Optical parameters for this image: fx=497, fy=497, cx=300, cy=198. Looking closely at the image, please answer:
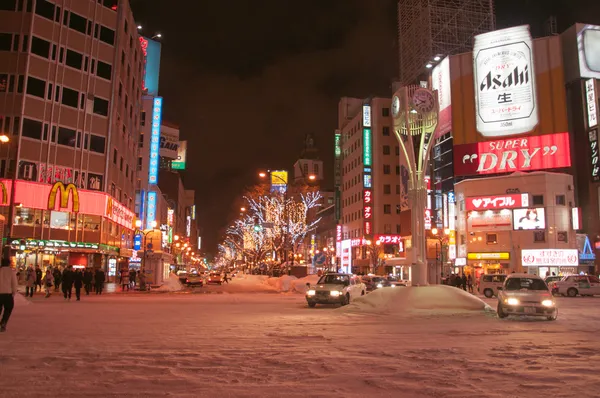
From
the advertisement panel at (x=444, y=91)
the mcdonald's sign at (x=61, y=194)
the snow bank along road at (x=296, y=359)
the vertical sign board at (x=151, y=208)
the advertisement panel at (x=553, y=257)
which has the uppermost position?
the advertisement panel at (x=444, y=91)

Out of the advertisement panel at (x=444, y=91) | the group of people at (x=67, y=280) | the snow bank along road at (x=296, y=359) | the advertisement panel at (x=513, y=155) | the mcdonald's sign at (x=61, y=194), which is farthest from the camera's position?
the advertisement panel at (x=444, y=91)

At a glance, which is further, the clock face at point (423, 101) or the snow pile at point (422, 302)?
the clock face at point (423, 101)

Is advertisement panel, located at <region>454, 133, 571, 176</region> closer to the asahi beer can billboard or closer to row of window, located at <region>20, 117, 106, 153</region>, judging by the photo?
the asahi beer can billboard

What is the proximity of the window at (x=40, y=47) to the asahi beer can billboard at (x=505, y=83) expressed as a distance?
51.5 meters

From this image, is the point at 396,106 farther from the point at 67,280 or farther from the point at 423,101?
the point at 67,280

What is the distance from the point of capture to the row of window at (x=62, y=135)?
1558 inches

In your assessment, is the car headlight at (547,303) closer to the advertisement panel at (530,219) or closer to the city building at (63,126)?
the city building at (63,126)

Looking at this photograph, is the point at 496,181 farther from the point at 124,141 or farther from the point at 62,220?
the point at 62,220

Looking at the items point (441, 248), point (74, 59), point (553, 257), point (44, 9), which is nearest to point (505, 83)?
point (553, 257)

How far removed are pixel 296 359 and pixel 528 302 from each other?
36.4 ft

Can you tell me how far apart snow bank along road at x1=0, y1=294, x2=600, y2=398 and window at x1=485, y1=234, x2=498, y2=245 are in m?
45.0

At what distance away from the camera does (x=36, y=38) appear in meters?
40.4

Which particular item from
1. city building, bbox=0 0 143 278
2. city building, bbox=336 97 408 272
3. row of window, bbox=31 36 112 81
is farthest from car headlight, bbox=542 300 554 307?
city building, bbox=336 97 408 272

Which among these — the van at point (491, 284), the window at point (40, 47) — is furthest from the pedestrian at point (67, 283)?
the van at point (491, 284)
